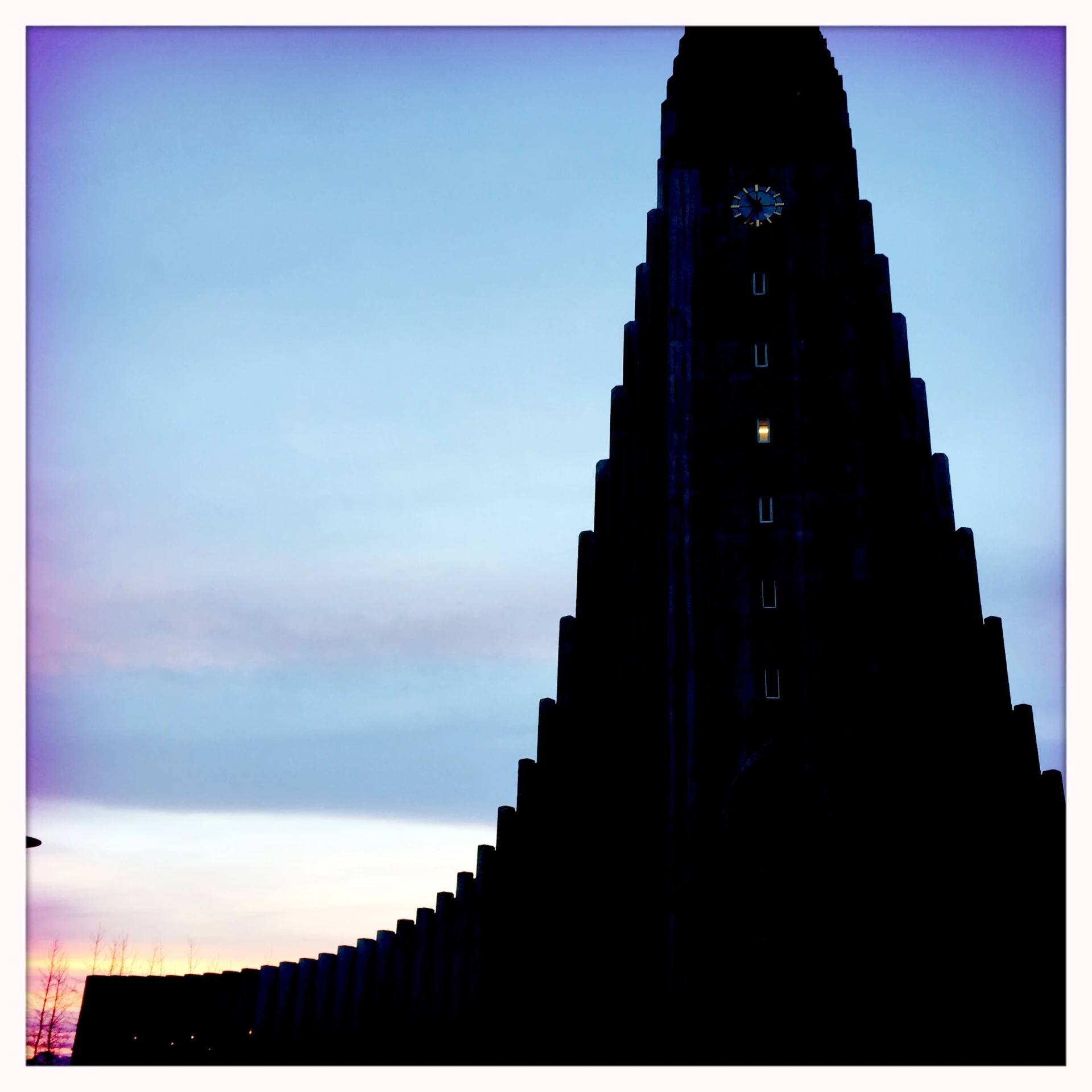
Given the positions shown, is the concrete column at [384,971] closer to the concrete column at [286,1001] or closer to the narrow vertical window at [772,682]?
the concrete column at [286,1001]

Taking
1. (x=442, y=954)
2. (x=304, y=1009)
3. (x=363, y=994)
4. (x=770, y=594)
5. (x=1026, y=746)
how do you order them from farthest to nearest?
(x=304, y=1009) → (x=770, y=594) → (x=363, y=994) → (x=442, y=954) → (x=1026, y=746)

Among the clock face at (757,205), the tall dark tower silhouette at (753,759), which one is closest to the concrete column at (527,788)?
the tall dark tower silhouette at (753,759)

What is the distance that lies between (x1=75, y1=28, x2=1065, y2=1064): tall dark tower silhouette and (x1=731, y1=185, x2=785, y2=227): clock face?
3.7 inches

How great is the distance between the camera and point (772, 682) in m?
54.3

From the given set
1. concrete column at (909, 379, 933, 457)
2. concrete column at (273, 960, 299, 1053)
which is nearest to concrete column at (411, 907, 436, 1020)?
concrete column at (273, 960, 299, 1053)

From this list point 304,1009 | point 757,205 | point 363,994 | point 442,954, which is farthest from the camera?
point 757,205

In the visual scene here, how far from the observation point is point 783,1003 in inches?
2012

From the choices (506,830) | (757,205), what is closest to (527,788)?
(506,830)

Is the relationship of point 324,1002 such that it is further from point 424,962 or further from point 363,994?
point 424,962

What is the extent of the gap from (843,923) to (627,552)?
48.1 ft

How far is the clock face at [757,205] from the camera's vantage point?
59688 millimetres

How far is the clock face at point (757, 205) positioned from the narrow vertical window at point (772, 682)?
17.0 metres

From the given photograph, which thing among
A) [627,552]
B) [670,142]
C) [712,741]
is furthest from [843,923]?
[670,142]

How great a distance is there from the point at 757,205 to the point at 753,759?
21.0 metres
